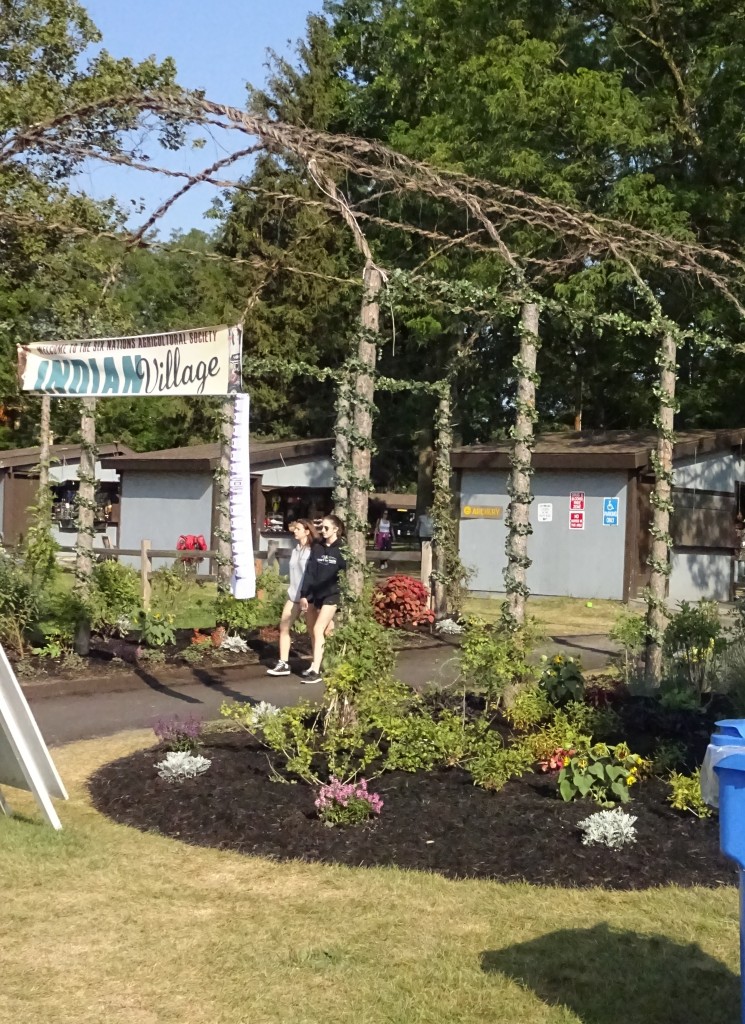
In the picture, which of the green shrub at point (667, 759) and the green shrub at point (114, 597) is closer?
the green shrub at point (667, 759)

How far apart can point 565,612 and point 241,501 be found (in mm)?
12915

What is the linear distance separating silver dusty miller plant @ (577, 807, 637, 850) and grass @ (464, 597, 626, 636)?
10.8m

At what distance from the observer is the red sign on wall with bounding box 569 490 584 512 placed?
22.7 m

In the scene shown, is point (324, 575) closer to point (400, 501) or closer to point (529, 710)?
point (529, 710)

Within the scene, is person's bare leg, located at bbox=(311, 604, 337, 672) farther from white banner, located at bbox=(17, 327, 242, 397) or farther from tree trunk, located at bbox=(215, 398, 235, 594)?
white banner, located at bbox=(17, 327, 242, 397)

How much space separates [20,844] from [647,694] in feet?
17.4

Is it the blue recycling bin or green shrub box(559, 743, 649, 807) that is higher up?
the blue recycling bin

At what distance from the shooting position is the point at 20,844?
20.0 feet

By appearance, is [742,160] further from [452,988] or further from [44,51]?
[452,988]

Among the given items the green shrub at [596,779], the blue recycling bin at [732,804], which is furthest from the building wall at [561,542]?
the blue recycling bin at [732,804]

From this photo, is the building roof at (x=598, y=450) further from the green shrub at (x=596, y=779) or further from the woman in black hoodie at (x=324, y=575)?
the green shrub at (x=596, y=779)

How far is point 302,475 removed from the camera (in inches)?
1200

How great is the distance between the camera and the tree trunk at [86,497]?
11.9m

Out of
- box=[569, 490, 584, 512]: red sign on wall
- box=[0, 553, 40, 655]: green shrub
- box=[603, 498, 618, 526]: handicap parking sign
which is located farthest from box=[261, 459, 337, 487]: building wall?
box=[0, 553, 40, 655]: green shrub
